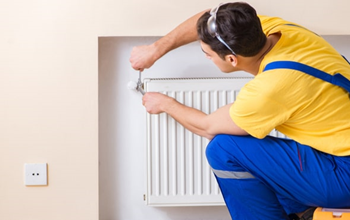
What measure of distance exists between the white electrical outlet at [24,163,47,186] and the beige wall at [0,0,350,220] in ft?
0.07

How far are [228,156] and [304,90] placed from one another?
0.97 feet

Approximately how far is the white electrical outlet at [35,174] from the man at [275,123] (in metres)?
0.71

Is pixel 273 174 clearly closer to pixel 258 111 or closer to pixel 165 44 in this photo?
pixel 258 111

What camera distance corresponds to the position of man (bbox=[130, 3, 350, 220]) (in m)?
1.36

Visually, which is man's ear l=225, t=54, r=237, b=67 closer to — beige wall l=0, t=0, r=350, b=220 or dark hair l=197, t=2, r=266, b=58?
dark hair l=197, t=2, r=266, b=58

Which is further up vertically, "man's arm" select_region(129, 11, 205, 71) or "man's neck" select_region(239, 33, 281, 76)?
"man's arm" select_region(129, 11, 205, 71)

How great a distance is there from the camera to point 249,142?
150 centimetres

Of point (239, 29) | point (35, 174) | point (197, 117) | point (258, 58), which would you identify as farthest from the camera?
point (35, 174)

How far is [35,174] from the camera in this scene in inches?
79.6

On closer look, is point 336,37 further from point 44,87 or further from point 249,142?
point 44,87

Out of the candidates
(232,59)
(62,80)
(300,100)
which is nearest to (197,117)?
(232,59)

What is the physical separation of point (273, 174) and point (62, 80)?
0.92 metres

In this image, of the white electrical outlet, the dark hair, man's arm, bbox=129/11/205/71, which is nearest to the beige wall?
the white electrical outlet

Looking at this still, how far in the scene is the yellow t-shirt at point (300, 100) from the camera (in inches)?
53.0
